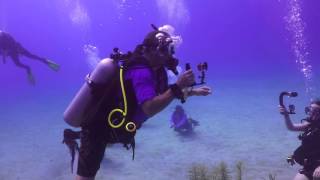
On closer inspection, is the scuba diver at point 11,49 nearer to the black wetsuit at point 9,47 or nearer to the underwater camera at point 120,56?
the black wetsuit at point 9,47

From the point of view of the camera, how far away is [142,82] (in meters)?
3.88

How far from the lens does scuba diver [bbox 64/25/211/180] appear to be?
12.8 feet

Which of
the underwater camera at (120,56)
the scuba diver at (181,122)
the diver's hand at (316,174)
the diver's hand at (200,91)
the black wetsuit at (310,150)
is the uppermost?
the scuba diver at (181,122)

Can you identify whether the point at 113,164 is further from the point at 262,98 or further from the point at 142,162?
the point at 262,98

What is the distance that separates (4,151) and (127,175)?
19.4ft

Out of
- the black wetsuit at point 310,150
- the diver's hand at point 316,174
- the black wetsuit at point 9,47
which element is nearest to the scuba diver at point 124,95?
the diver's hand at point 316,174

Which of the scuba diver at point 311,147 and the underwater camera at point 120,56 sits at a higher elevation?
the underwater camera at point 120,56

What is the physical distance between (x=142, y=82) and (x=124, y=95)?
27 cm

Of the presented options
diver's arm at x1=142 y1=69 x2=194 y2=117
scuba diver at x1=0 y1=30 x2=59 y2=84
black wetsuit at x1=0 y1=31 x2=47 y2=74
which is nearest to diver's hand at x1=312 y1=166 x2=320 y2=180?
diver's arm at x1=142 y1=69 x2=194 y2=117

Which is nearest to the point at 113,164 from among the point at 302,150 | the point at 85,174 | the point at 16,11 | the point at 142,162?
the point at 142,162

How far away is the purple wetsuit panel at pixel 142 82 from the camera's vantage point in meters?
3.82

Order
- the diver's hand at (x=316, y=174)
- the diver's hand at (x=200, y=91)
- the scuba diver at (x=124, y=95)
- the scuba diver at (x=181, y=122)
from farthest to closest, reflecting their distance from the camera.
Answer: the scuba diver at (x=181, y=122)
the diver's hand at (x=316, y=174)
the diver's hand at (x=200, y=91)
the scuba diver at (x=124, y=95)

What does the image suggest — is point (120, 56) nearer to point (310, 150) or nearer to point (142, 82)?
point (142, 82)

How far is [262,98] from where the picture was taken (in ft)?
70.8
